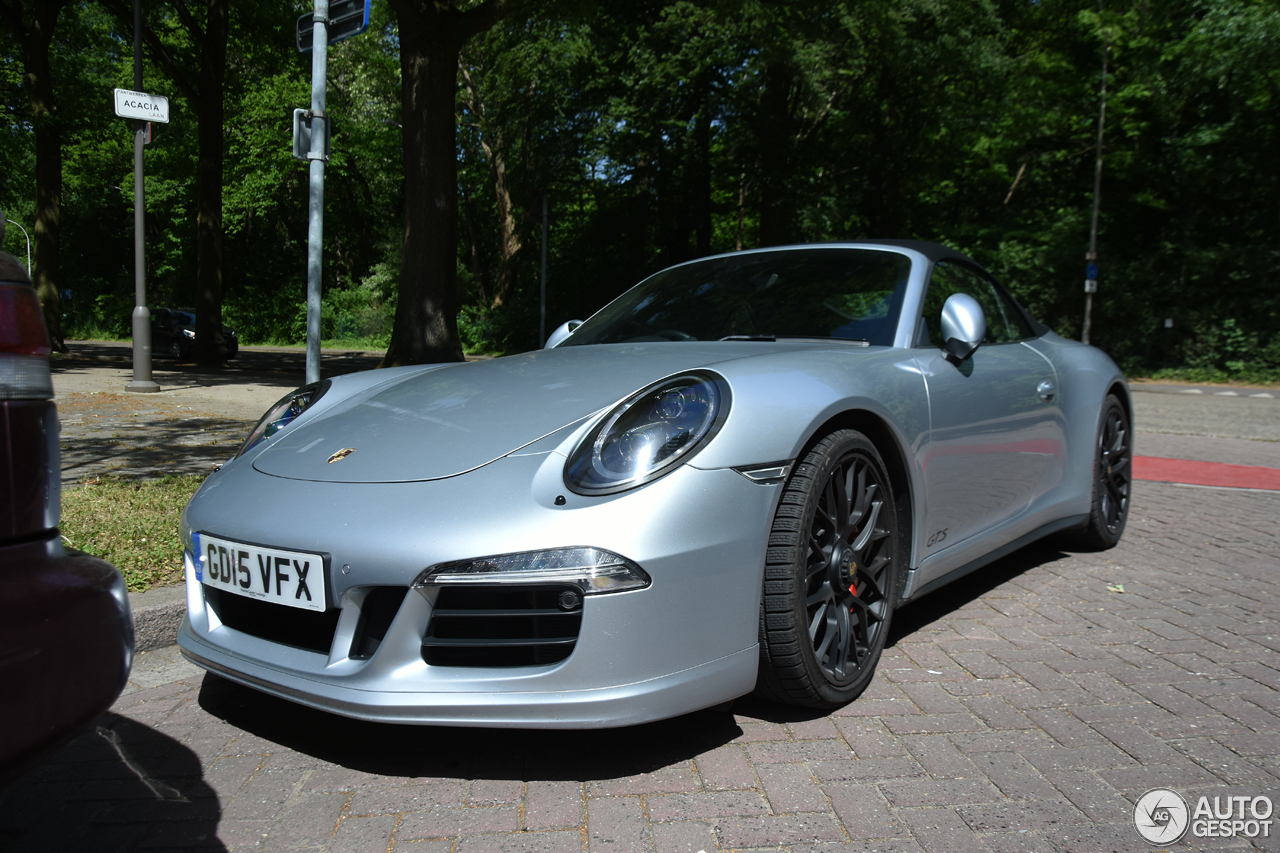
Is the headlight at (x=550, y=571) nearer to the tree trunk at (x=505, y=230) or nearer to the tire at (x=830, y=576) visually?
the tire at (x=830, y=576)

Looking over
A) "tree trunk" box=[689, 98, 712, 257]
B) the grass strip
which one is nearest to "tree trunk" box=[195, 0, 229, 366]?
"tree trunk" box=[689, 98, 712, 257]

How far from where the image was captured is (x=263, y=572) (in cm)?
221

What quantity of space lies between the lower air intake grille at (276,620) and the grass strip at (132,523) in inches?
36.9

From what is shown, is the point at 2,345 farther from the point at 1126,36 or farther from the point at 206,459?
the point at 1126,36

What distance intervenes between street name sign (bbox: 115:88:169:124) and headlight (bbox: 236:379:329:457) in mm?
9092

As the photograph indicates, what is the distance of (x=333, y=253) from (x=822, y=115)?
77.7 ft

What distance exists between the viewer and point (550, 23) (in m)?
22.4

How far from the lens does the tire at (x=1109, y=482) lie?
14.1 feet

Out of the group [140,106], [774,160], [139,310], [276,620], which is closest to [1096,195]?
[774,160]

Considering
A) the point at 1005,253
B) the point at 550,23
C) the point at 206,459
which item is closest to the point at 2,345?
the point at 206,459

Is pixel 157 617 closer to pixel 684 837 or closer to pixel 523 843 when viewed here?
pixel 523 843

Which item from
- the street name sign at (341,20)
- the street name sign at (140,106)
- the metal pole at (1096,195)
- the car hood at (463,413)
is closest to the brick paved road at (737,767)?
the car hood at (463,413)

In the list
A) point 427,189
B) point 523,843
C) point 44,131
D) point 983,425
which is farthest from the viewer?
point 44,131

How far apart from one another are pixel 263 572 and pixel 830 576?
1.45 metres
